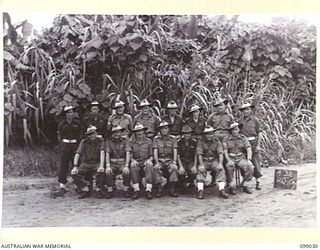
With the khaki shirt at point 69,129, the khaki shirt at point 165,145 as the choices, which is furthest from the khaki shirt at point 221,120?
the khaki shirt at point 69,129

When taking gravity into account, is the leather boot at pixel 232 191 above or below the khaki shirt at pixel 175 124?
below

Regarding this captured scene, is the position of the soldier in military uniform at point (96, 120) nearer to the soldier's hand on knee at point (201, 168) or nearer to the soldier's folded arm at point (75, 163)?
the soldier's folded arm at point (75, 163)

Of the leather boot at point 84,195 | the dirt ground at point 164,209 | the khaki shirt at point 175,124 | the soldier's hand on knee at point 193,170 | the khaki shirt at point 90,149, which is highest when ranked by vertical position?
the khaki shirt at point 175,124

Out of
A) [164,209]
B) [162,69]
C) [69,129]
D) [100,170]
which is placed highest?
[162,69]

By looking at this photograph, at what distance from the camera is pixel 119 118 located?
181cm

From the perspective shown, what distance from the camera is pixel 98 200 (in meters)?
1.81

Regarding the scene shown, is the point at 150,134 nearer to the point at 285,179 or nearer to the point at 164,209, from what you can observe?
the point at 164,209

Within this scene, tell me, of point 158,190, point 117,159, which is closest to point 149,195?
point 158,190

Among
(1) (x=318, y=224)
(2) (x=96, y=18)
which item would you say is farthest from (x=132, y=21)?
(1) (x=318, y=224)

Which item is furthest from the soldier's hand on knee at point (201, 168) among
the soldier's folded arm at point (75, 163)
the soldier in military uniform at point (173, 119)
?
the soldier's folded arm at point (75, 163)

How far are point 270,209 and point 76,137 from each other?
0.56m

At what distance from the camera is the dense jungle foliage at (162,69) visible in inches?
70.9

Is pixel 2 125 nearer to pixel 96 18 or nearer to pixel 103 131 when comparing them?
pixel 103 131

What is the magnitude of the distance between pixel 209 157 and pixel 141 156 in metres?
0.19
